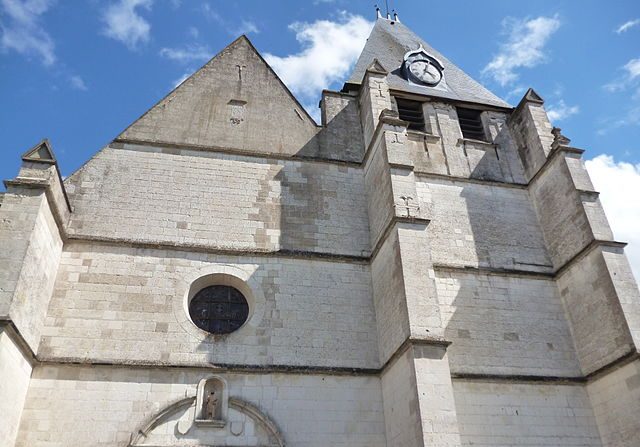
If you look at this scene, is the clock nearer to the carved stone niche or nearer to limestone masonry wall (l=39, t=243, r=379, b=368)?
limestone masonry wall (l=39, t=243, r=379, b=368)

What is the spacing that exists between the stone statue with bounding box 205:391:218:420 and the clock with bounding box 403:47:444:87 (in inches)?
318

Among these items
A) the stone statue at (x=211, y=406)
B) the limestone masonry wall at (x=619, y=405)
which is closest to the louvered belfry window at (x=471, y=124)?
the limestone masonry wall at (x=619, y=405)

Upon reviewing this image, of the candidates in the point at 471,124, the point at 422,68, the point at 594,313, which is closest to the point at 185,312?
the point at 594,313

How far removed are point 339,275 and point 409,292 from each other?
1501mm

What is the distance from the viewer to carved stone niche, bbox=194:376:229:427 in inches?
260

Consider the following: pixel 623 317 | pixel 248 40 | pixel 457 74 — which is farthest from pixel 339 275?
pixel 457 74

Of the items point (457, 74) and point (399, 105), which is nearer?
point (399, 105)

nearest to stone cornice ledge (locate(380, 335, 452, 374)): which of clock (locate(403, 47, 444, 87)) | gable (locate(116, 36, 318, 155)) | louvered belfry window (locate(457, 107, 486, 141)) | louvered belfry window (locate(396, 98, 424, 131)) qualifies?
gable (locate(116, 36, 318, 155))

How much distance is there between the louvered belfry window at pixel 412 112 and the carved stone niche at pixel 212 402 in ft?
21.3

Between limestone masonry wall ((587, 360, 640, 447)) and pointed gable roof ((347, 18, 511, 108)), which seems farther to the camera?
A: pointed gable roof ((347, 18, 511, 108))

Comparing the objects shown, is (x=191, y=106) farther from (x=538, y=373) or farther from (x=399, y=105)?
(x=538, y=373)

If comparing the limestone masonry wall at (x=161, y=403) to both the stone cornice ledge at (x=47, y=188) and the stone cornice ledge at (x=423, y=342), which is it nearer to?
the stone cornice ledge at (x=423, y=342)

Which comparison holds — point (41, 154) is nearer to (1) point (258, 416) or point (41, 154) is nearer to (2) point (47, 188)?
(2) point (47, 188)

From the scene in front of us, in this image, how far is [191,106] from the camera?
9.74 m
